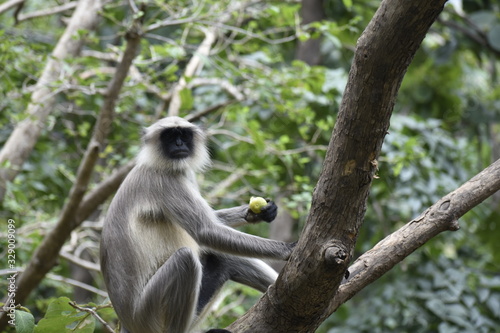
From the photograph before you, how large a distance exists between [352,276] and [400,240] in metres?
0.30

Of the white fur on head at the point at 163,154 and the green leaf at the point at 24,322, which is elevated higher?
the white fur on head at the point at 163,154

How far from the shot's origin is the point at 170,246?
3834 millimetres

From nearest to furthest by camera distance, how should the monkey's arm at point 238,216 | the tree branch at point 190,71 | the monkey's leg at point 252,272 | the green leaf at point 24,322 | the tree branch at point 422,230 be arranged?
the green leaf at point 24,322, the tree branch at point 422,230, the monkey's arm at point 238,216, the monkey's leg at point 252,272, the tree branch at point 190,71

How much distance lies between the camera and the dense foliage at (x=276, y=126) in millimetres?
5344

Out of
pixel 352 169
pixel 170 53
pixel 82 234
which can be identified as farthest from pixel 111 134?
pixel 352 169

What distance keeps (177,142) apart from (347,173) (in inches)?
68.2

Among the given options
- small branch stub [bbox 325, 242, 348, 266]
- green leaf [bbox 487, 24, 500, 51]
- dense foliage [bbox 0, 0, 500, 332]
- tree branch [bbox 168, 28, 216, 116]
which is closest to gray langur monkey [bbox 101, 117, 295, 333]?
small branch stub [bbox 325, 242, 348, 266]

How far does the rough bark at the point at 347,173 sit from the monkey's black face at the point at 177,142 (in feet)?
3.89

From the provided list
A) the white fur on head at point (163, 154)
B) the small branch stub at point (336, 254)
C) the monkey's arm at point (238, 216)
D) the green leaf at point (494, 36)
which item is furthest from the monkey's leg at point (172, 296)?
the green leaf at point (494, 36)

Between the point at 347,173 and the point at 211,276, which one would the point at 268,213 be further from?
the point at 347,173

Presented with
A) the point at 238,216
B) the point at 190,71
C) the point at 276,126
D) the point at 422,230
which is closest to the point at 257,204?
the point at 238,216

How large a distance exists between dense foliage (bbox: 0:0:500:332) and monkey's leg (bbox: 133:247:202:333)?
143cm

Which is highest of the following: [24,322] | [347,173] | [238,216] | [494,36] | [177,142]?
[494,36]

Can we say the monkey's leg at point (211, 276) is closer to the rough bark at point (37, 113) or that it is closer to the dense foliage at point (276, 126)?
the dense foliage at point (276, 126)
